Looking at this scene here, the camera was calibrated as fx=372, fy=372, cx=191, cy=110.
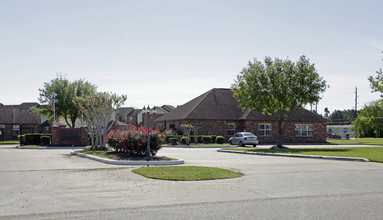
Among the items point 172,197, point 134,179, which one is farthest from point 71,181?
point 172,197

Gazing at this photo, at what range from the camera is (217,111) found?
46.4 m

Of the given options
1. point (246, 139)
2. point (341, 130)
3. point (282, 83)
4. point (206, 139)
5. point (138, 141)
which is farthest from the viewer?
point (341, 130)

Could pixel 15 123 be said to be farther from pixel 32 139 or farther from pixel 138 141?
pixel 138 141

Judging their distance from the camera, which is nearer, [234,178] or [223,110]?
[234,178]

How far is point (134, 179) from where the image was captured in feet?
39.9

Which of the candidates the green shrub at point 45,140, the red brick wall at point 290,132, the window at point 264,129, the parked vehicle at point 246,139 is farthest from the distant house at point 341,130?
the green shrub at point 45,140

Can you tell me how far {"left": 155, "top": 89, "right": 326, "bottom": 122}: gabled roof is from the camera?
4494cm

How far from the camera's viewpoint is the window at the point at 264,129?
46.3 m

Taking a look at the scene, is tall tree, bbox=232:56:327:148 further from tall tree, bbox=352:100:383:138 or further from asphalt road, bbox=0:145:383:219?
tall tree, bbox=352:100:383:138

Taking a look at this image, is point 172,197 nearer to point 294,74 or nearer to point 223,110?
point 294,74

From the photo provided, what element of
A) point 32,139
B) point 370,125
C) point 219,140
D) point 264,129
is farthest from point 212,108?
point 370,125

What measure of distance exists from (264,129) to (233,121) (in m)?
4.01

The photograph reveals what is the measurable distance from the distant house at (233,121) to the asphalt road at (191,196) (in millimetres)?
30159

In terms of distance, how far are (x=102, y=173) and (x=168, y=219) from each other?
7.30 m
